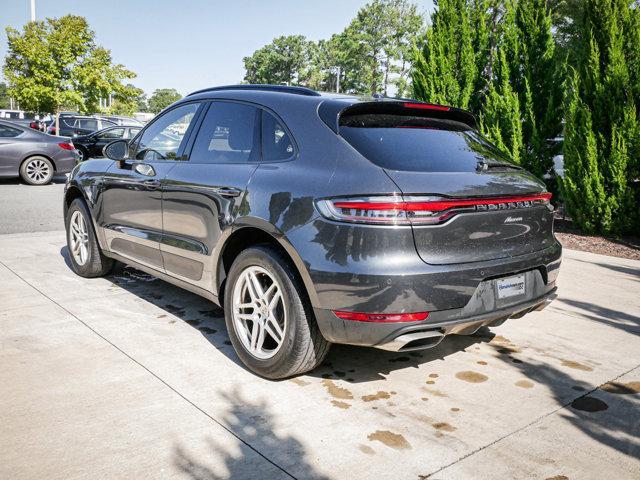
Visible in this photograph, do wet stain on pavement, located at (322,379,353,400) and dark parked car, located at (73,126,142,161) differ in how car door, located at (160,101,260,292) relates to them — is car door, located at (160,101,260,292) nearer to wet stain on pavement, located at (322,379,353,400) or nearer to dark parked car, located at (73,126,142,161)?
wet stain on pavement, located at (322,379,353,400)

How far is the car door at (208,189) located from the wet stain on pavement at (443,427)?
1.62 metres

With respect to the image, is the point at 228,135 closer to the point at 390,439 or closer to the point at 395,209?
the point at 395,209

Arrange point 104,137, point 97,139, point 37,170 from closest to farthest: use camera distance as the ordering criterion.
A: point 37,170
point 97,139
point 104,137

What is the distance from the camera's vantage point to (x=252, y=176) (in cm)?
340

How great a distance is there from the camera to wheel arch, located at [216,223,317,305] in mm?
3004

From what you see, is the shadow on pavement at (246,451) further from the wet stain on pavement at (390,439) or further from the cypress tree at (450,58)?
the cypress tree at (450,58)

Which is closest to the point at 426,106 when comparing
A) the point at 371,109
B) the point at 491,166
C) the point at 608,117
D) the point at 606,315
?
the point at 371,109

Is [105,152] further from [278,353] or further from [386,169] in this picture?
[386,169]

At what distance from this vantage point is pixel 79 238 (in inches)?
220

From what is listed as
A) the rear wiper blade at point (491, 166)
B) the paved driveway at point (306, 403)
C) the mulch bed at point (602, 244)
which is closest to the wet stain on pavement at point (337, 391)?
the paved driveway at point (306, 403)

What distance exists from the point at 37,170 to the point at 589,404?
13929 mm

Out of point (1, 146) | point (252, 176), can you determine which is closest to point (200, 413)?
point (252, 176)

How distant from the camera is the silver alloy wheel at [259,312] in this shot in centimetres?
331

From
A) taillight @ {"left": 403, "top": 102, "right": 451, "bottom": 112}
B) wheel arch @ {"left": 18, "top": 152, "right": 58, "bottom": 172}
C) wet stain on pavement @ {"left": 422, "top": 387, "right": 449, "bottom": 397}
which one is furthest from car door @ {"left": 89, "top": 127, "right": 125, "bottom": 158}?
wet stain on pavement @ {"left": 422, "top": 387, "right": 449, "bottom": 397}
